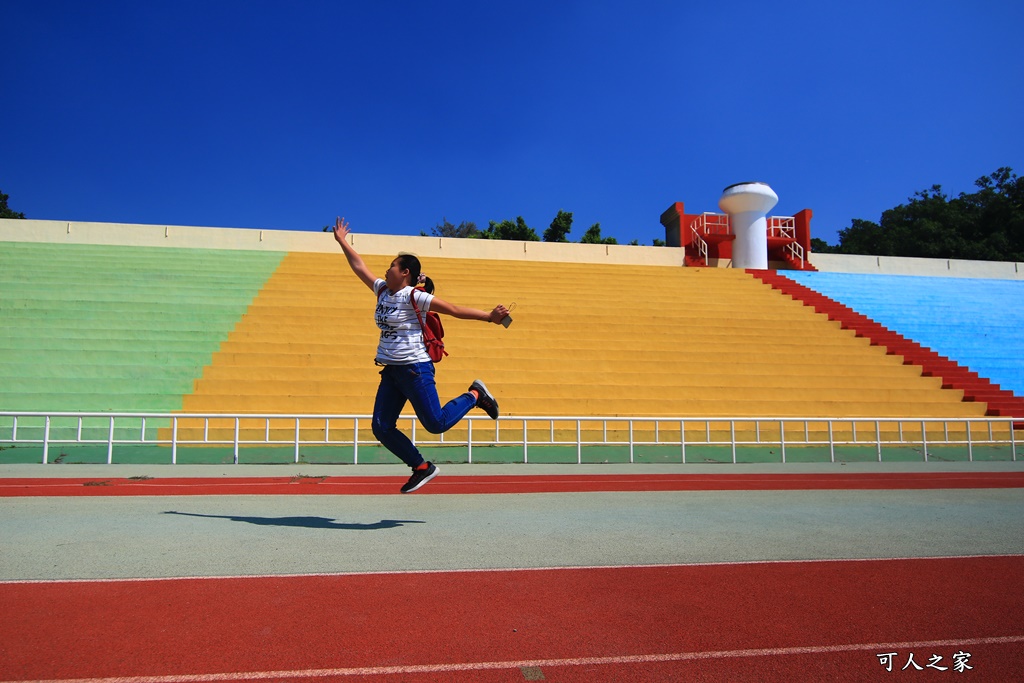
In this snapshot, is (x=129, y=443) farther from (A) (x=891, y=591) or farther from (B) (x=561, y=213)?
(B) (x=561, y=213)

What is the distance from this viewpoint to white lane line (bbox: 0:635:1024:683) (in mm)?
2010

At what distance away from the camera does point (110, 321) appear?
42.2 ft

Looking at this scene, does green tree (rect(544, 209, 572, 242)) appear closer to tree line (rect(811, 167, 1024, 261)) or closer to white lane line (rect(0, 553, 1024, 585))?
tree line (rect(811, 167, 1024, 261))

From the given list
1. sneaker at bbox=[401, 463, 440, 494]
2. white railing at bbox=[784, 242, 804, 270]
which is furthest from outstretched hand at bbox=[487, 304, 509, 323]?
white railing at bbox=[784, 242, 804, 270]


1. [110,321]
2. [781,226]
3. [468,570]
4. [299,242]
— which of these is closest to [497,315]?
[468,570]

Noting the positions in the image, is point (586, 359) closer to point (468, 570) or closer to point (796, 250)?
point (468, 570)

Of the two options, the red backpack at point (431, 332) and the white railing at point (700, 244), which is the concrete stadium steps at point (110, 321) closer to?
the red backpack at point (431, 332)

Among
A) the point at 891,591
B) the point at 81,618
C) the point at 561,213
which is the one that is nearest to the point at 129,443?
the point at 81,618

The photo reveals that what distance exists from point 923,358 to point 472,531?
46.8 feet

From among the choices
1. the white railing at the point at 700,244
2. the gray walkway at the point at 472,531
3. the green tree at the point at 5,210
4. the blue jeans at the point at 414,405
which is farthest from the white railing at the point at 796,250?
the green tree at the point at 5,210

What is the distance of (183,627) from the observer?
240 cm

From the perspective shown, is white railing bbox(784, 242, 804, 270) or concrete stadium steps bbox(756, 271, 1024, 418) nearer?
concrete stadium steps bbox(756, 271, 1024, 418)

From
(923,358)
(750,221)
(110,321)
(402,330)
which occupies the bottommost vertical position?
(402,330)

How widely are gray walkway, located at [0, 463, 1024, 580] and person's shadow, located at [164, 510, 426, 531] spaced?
0.04ft
